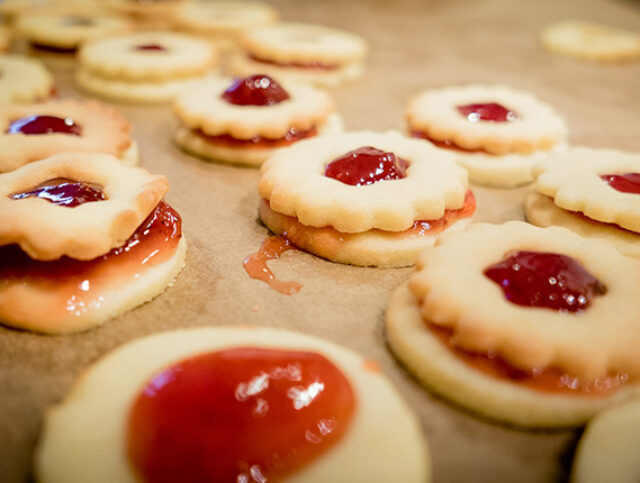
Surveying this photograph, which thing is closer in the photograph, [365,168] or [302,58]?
[365,168]

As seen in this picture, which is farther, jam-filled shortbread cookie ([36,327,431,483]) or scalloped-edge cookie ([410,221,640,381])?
scalloped-edge cookie ([410,221,640,381])

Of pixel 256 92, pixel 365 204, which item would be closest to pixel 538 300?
pixel 365 204

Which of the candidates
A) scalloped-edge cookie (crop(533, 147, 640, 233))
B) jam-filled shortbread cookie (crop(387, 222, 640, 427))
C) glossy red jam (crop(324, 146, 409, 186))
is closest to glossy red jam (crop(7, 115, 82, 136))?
glossy red jam (crop(324, 146, 409, 186))

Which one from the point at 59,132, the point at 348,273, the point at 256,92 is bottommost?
the point at 348,273

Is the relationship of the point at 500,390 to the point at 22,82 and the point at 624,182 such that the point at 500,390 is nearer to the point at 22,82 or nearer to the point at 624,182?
the point at 624,182

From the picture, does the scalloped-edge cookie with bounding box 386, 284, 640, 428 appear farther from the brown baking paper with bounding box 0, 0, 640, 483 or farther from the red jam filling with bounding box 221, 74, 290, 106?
the red jam filling with bounding box 221, 74, 290, 106

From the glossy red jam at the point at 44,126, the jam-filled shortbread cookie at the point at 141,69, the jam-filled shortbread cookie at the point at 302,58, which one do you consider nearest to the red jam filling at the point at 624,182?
the jam-filled shortbread cookie at the point at 302,58
